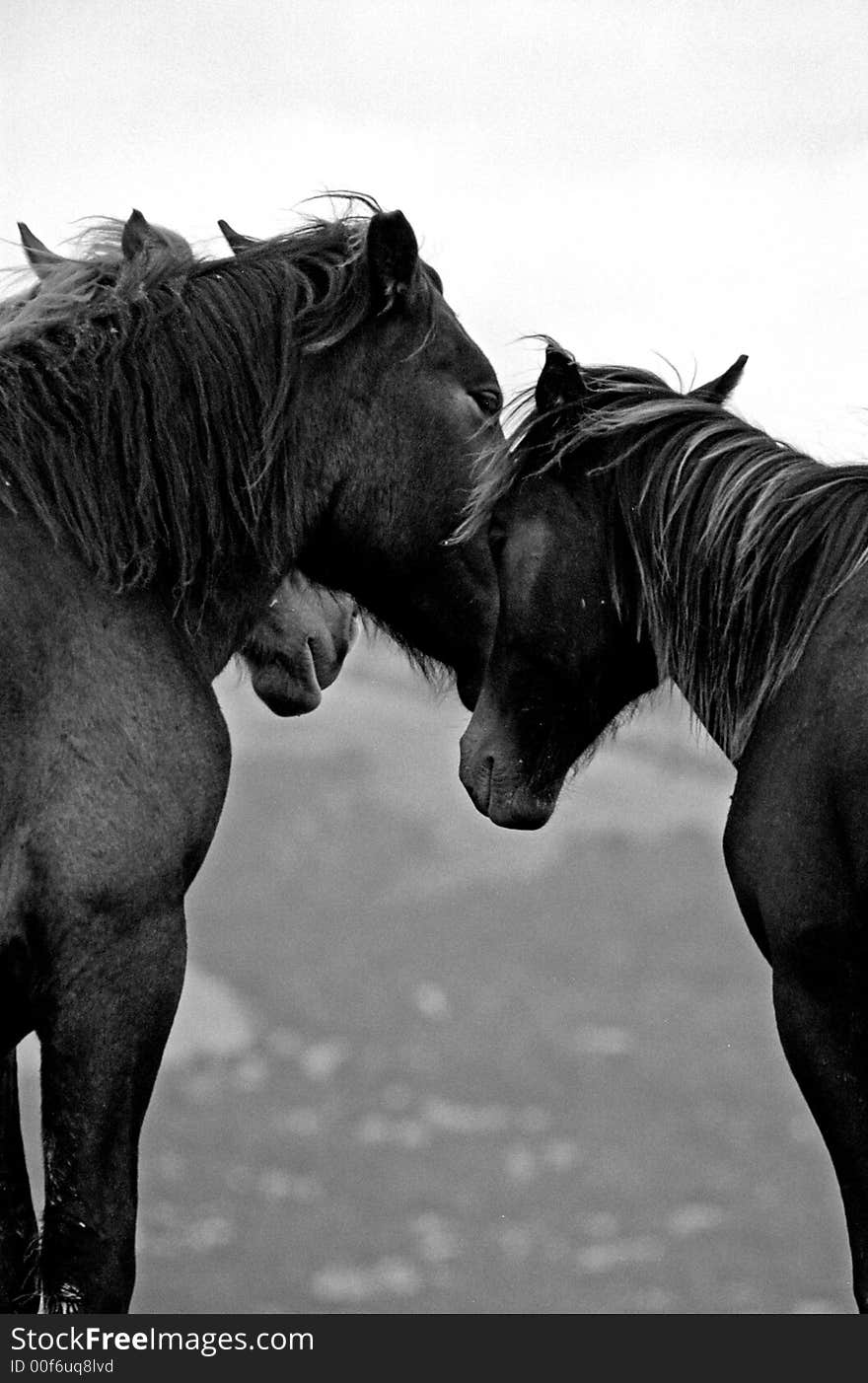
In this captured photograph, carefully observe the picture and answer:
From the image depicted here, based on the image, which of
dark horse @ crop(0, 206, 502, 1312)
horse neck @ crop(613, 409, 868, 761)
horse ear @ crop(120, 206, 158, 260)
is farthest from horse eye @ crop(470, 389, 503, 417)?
horse ear @ crop(120, 206, 158, 260)

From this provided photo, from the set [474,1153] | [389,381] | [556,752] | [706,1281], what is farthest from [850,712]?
[474,1153]

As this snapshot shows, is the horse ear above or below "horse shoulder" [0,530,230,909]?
above

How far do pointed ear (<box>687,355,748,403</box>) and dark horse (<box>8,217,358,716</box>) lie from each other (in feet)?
4.30

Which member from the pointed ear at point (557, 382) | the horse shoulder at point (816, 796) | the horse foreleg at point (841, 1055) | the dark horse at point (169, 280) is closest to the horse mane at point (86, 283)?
the dark horse at point (169, 280)

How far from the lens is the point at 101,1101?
4.05m

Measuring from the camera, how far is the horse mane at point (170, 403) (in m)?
4.30

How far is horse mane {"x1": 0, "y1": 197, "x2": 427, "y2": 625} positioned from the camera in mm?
4297

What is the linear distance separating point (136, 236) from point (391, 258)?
74 centimetres

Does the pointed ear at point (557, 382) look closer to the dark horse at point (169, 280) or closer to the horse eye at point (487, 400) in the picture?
the horse eye at point (487, 400)

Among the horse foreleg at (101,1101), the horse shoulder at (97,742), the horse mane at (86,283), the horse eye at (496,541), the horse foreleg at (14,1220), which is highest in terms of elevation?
the horse mane at (86,283)

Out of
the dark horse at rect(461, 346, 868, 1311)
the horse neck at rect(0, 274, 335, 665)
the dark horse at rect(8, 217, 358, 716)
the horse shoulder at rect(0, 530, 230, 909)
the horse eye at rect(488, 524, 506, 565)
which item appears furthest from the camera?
the horse eye at rect(488, 524, 506, 565)

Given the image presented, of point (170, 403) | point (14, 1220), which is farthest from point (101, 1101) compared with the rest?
point (170, 403)

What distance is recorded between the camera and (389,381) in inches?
190

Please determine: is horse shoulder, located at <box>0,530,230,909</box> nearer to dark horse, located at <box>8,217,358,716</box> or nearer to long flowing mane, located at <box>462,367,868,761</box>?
dark horse, located at <box>8,217,358,716</box>
